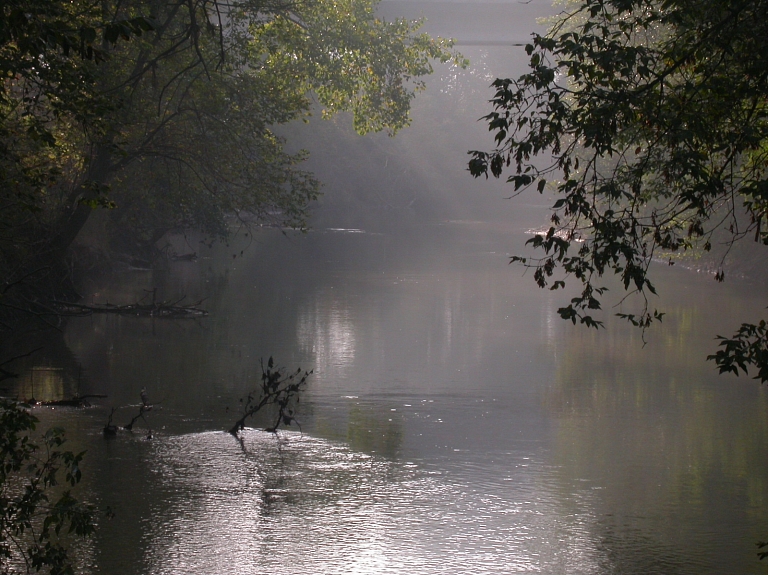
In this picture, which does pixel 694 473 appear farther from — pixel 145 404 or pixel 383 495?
pixel 145 404

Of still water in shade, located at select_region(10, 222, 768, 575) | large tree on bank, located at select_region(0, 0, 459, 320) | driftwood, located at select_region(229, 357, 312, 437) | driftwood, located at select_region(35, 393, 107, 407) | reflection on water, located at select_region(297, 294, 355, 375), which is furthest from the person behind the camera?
reflection on water, located at select_region(297, 294, 355, 375)

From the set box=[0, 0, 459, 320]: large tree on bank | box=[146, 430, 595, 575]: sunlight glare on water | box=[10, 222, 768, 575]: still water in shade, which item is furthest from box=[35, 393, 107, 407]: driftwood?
box=[146, 430, 595, 575]: sunlight glare on water

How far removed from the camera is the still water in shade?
25.3 ft

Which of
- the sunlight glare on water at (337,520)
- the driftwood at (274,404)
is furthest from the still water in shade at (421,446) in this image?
the driftwood at (274,404)

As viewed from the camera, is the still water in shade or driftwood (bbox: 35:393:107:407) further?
driftwood (bbox: 35:393:107:407)

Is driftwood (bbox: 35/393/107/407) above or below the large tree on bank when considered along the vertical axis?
below

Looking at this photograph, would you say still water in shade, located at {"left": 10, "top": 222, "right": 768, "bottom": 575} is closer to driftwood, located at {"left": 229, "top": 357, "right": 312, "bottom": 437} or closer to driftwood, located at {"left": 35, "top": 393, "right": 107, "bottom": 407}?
driftwood, located at {"left": 229, "top": 357, "right": 312, "bottom": 437}

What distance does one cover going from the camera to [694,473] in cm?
991

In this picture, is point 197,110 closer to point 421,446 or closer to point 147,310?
point 147,310

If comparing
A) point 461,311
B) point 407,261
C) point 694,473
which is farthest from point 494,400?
point 407,261

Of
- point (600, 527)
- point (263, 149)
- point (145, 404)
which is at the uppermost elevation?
point (263, 149)

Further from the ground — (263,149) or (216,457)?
(263,149)

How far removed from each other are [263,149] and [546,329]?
6.43m

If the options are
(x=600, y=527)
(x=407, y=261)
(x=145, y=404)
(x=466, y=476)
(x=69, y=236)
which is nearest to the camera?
(x=600, y=527)
